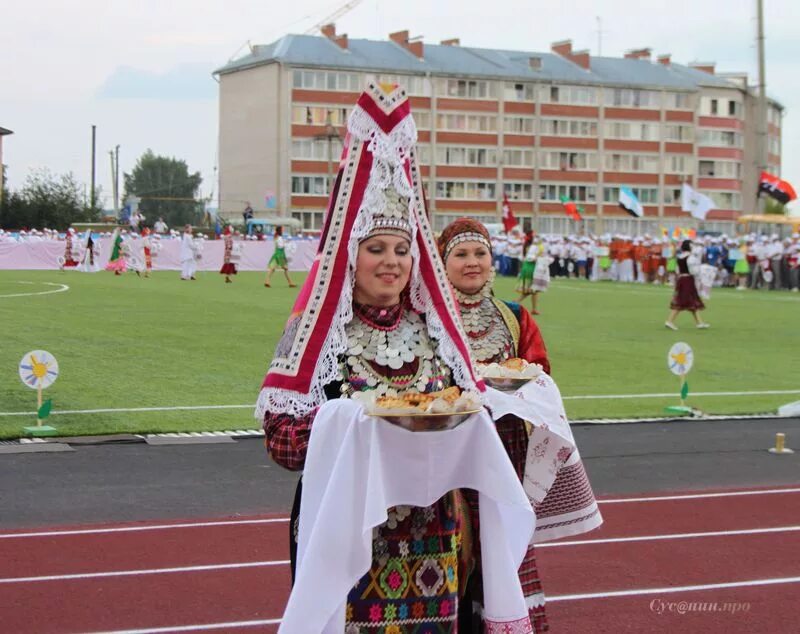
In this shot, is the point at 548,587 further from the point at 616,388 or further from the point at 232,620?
the point at 616,388

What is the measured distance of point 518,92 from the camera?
10438 cm

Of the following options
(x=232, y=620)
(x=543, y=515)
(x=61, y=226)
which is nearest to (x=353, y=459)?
(x=543, y=515)

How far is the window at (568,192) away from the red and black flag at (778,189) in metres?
59.3

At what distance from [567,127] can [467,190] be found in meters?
10.5

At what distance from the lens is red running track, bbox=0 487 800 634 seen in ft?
21.5

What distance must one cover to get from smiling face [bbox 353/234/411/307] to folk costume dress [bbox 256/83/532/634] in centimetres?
3

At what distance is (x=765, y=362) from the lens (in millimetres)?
20266

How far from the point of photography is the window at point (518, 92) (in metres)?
104

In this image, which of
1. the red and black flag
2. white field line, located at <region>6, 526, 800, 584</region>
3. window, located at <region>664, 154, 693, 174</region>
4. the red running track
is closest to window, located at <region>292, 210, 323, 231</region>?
window, located at <region>664, 154, 693, 174</region>

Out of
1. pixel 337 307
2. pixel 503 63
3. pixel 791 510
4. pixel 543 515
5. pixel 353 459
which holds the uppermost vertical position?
pixel 503 63

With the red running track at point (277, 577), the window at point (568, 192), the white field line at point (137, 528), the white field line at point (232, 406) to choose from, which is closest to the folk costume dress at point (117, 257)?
the white field line at point (232, 406)

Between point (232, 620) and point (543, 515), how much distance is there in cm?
222

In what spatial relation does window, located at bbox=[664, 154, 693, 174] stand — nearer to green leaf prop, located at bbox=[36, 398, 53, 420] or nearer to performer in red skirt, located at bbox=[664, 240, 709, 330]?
performer in red skirt, located at bbox=[664, 240, 709, 330]

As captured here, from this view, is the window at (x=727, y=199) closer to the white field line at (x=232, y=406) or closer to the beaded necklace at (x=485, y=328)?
the white field line at (x=232, y=406)
